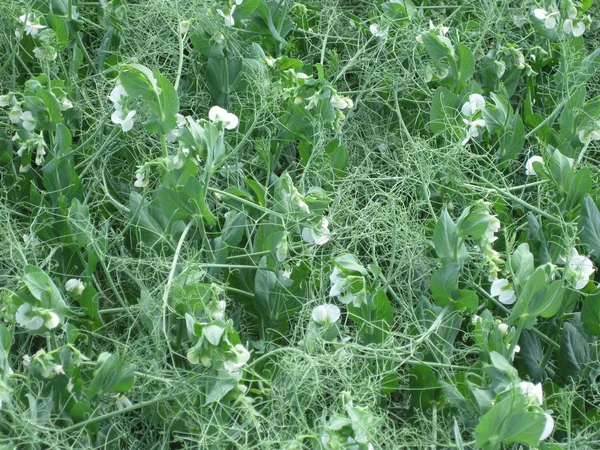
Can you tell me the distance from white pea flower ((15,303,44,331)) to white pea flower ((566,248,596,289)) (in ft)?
2.81

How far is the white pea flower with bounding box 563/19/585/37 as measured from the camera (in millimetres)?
1949

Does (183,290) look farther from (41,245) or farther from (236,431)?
(41,245)

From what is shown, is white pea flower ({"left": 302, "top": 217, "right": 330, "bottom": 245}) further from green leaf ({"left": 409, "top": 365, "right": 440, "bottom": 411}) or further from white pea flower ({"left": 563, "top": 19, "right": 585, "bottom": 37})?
white pea flower ({"left": 563, "top": 19, "right": 585, "bottom": 37})

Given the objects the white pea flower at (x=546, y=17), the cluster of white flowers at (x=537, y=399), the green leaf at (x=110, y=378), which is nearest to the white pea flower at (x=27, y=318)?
the green leaf at (x=110, y=378)

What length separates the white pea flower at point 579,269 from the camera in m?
1.44

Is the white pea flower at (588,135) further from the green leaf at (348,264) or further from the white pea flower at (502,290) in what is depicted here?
the green leaf at (348,264)

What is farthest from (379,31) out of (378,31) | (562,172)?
(562,172)

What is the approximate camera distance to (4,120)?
1.91 metres

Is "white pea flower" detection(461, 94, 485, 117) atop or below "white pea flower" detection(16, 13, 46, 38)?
below

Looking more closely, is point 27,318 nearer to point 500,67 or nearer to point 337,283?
point 337,283

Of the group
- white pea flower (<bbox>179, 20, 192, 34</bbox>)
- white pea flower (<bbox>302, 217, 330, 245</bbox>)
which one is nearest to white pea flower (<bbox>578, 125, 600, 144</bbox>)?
white pea flower (<bbox>302, 217, 330, 245</bbox>)

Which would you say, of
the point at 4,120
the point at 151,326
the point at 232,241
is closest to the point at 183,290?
the point at 151,326

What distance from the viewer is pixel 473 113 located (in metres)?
1.74

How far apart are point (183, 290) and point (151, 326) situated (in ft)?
0.41
